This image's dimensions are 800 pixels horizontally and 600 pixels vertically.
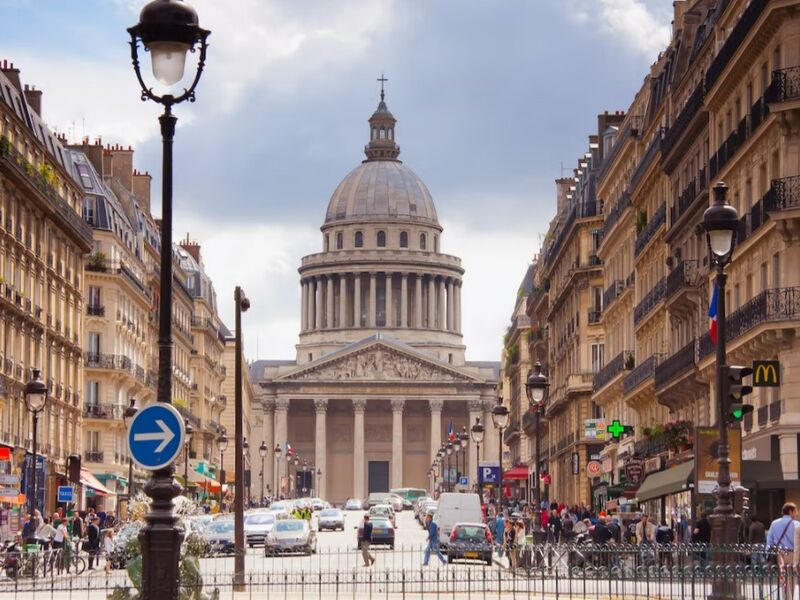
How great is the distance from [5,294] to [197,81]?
43.1 m

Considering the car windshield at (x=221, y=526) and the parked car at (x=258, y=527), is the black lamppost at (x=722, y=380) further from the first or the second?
the parked car at (x=258, y=527)

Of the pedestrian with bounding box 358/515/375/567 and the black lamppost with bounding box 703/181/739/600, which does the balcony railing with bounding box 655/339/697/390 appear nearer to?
the pedestrian with bounding box 358/515/375/567

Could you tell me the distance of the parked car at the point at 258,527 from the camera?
67312 millimetres

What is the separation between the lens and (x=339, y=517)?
101 metres

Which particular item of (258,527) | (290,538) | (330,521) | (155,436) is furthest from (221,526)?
(155,436)

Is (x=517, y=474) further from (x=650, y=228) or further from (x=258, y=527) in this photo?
(x=650, y=228)

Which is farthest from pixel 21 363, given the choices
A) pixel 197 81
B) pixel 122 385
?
pixel 197 81

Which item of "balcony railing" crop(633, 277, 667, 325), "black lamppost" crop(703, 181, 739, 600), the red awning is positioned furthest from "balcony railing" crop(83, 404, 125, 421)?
"black lamppost" crop(703, 181, 739, 600)

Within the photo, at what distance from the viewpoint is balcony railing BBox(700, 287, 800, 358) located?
1646 inches

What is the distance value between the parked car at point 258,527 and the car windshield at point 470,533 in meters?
9.10

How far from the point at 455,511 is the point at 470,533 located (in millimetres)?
13930

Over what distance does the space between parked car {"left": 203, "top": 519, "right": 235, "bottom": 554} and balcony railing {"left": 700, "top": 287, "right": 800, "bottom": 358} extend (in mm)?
17166

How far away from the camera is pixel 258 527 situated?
2699 inches

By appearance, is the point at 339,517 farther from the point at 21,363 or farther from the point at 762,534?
the point at 762,534
